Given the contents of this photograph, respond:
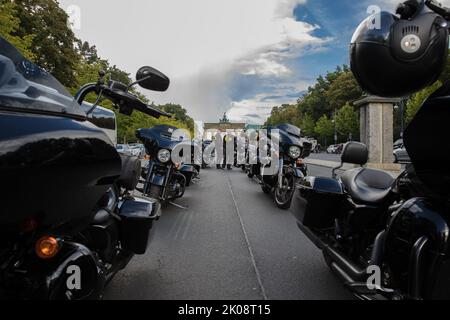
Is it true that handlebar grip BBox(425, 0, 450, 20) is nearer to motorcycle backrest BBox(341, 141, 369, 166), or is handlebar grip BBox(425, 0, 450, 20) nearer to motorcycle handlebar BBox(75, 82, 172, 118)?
A: motorcycle backrest BBox(341, 141, 369, 166)

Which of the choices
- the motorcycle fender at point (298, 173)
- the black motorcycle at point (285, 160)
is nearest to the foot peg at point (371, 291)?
the motorcycle fender at point (298, 173)

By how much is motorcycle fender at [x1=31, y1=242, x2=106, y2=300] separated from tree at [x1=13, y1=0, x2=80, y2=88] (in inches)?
1071

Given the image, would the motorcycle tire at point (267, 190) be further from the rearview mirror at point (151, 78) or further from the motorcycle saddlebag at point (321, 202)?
the rearview mirror at point (151, 78)

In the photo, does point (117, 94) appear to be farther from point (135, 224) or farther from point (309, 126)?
point (309, 126)

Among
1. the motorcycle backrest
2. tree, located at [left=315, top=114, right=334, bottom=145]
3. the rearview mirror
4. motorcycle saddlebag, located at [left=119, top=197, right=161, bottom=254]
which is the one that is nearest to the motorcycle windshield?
the rearview mirror

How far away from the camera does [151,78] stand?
230cm

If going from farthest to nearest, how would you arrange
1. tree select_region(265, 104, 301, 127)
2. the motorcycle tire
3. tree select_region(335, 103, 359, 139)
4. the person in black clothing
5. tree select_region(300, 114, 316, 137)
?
tree select_region(265, 104, 301, 127)
tree select_region(300, 114, 316, 137)
tree select_region(335, 103, 359, 139)
the person in black clothing
the motorcycle tire

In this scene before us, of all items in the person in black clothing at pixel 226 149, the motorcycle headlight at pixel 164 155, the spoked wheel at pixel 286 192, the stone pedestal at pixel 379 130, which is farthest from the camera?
the person in black clothing at pixel 226 149

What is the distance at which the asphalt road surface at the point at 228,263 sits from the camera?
300cm

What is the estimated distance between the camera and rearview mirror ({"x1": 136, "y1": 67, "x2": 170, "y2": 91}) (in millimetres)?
2287

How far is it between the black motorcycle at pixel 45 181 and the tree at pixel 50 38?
1066 inches

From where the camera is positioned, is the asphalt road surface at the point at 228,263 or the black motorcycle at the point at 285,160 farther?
the black motorcycle at the point at 285,160
